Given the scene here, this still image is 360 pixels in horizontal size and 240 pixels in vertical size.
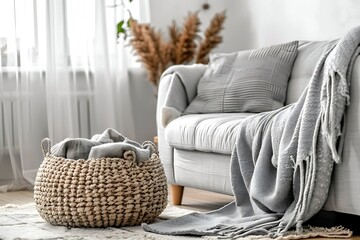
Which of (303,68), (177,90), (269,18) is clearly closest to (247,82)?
(303,68)

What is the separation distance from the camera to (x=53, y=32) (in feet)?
15.3

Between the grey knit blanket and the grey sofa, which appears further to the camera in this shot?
the grey sofa

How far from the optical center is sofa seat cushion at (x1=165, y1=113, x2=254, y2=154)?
126 inches

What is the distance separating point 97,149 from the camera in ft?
9.71

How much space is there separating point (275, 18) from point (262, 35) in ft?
0.57

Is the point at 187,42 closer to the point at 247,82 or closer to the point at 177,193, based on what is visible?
the point at 247,82

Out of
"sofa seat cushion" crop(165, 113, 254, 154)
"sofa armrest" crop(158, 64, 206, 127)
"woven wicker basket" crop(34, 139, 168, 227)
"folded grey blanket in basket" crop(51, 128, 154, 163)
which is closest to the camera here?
"woven wicker basket" crop(34, 139, 168, 227)

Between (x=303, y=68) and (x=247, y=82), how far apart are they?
30 centimetres

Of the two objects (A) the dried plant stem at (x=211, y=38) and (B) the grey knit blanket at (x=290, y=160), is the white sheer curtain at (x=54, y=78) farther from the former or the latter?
(B) the grey knit blanket at (x=290, y=160)

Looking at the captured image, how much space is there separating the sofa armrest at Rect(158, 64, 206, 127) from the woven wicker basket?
84 centimetres

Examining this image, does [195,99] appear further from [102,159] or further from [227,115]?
[102,159]

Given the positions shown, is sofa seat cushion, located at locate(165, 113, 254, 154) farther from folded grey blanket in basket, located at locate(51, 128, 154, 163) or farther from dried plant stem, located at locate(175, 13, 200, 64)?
dried plant stem, located at locate(175, 13, 200, 64)

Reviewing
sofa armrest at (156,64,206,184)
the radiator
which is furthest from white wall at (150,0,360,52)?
the radiator

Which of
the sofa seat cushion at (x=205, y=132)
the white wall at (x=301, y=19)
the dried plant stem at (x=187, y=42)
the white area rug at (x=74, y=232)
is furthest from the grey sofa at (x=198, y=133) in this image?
the dried plant stem at (x=187, y=42)
